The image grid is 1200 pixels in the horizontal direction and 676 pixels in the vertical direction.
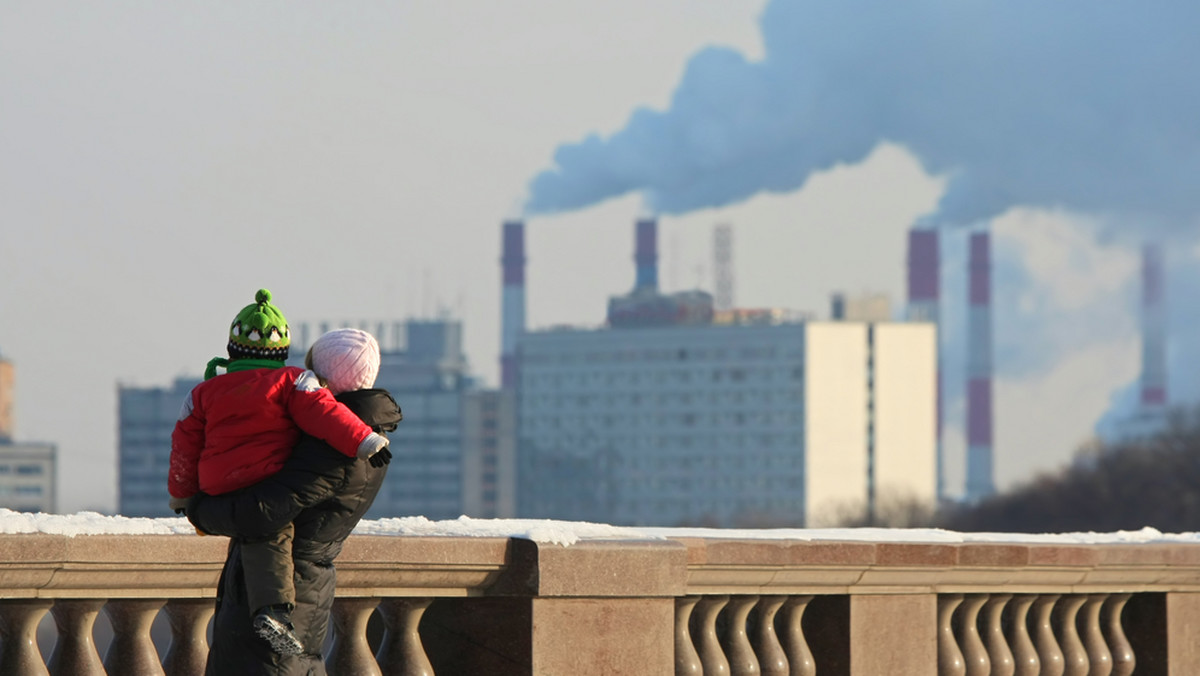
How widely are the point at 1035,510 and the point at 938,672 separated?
422 feet

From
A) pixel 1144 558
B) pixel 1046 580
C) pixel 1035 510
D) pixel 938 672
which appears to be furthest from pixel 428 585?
pixel 1035 510

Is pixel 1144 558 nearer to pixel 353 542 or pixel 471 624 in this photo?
pixel 471 624

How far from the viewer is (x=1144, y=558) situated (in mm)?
9016

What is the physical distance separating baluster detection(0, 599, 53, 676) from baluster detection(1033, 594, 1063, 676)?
4239 mm

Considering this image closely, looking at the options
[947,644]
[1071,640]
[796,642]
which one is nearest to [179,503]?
[796,642]

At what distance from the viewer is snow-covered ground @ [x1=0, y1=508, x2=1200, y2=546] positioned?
5789mm

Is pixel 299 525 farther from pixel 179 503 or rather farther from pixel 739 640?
pixel 739 640

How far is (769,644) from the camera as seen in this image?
300 inches

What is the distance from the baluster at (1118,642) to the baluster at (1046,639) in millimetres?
422

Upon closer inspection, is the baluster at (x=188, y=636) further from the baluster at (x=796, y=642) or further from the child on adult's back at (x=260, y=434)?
the baluster at (x=796, y=642)

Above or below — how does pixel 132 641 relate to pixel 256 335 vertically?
below

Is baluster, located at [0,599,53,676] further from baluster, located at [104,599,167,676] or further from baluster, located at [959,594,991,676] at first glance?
baluster, located at [959,594,991,676]

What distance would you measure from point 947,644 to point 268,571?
11.3 feet

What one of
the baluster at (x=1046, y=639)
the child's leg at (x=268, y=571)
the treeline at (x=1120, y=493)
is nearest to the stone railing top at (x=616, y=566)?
the baluster at (x=1046, y=639)
